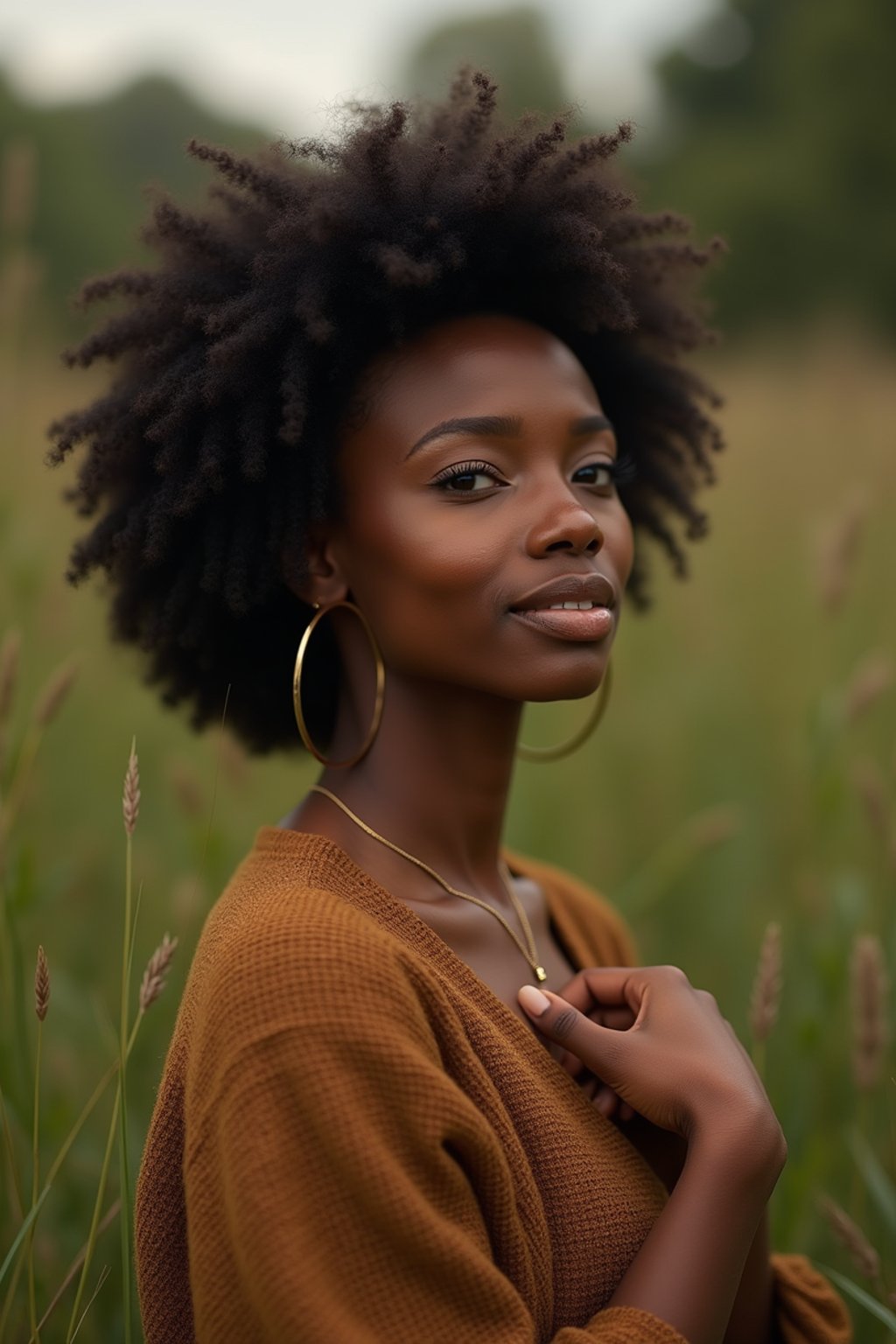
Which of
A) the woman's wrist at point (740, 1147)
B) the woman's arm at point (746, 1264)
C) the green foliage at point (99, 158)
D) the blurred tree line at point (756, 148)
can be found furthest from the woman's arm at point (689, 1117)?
the blurred tree line at point (756, 148)

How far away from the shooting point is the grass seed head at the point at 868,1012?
1.82 m

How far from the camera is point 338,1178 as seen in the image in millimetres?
1228

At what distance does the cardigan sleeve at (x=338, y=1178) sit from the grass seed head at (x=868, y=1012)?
2.13ft

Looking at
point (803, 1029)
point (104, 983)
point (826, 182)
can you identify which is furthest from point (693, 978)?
point (826, 182)

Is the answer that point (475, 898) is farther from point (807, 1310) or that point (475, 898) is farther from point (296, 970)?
point (807, 1310)

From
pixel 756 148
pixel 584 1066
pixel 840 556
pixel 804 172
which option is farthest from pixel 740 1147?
pixel 756 148

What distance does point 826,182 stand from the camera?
16.9 m

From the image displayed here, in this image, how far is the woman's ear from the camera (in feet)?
5.43

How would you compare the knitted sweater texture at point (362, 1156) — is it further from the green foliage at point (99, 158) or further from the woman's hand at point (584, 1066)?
the green foliage at point (99, 158)

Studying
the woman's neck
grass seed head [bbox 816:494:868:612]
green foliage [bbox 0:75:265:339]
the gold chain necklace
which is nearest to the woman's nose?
the woman's neck

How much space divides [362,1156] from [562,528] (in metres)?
0.69

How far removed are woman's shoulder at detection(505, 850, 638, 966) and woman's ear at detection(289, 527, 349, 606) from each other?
0.55 meters

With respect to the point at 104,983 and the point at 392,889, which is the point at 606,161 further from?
the point at 104,983

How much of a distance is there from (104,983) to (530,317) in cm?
167
